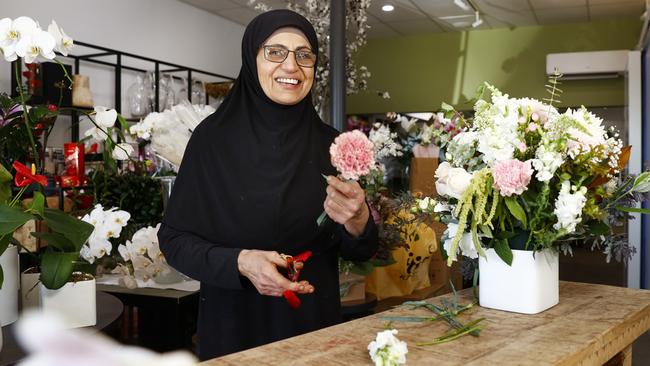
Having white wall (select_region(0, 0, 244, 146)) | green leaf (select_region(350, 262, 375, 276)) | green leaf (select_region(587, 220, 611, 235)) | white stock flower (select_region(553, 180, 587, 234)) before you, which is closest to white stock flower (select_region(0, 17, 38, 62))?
white stock flower (select_region(553, 180, 587, 234))

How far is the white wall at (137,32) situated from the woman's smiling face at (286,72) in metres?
3.95

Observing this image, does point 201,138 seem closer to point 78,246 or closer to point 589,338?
point 78,246

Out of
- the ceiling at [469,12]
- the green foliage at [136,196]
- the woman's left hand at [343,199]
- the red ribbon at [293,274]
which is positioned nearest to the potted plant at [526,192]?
the woman's left hand at [343,199]

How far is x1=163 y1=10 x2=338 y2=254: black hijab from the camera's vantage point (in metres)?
1.62

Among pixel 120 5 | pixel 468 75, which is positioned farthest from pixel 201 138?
pixel 468 75

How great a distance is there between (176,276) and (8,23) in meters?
1.29

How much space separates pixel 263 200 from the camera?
5.29ft

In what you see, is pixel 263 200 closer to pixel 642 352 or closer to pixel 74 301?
pixel 74 301

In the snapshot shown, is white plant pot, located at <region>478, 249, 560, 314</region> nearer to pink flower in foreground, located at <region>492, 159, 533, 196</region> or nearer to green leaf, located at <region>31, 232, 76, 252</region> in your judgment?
pink flower in foreground, located at <region>492, 159, 533, 196</region>

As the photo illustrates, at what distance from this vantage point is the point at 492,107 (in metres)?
1.43

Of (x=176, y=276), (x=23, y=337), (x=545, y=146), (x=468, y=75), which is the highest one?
(x=468, y=75)

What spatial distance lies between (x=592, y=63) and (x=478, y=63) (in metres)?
1.42

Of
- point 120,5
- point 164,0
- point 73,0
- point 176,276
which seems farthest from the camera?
point 164,0

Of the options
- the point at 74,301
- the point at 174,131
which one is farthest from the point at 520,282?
the point at 174,131
